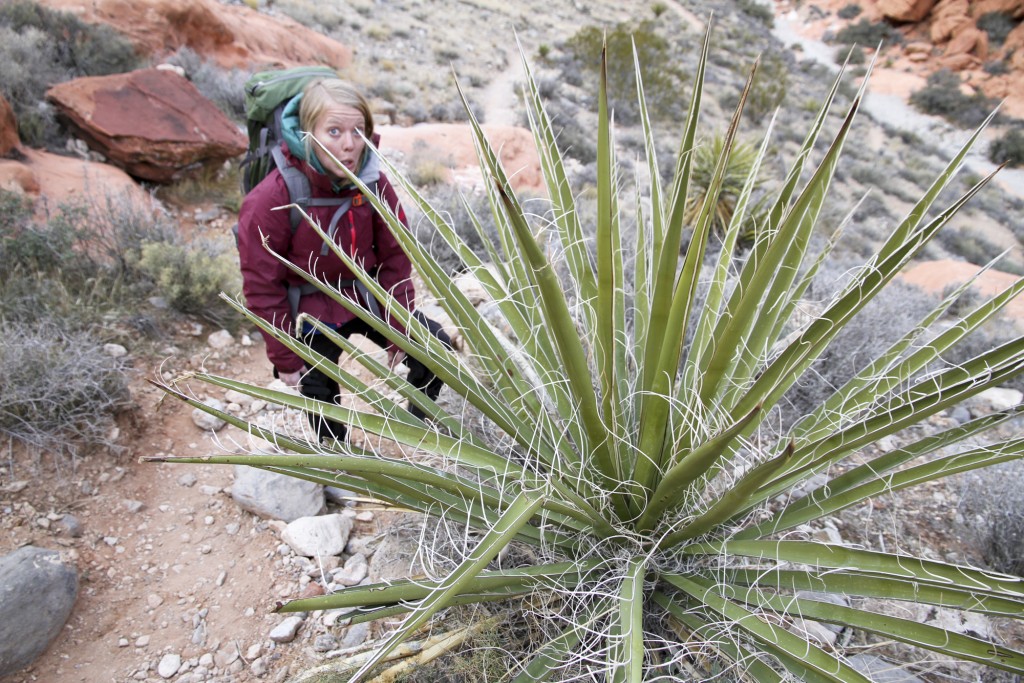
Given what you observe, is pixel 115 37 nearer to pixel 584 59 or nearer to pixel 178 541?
pixel 178 541

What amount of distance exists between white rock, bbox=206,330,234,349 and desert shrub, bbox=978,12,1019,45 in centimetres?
3087

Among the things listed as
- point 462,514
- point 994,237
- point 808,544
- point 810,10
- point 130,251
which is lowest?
point 994,237

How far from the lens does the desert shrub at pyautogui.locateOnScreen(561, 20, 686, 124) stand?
1241 centimetres

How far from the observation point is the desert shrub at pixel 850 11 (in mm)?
28250

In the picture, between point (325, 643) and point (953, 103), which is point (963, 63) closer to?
point (953, 103)

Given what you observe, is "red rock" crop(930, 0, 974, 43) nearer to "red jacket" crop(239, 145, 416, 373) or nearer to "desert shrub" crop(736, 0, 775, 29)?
"desert shrub" crop(736, 0, 775, 29)

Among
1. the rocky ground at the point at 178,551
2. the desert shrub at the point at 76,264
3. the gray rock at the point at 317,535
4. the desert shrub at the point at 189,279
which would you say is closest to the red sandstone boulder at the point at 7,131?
the desert shrub at the point at 76,264

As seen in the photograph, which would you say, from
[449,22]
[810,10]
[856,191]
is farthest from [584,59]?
[810,10]

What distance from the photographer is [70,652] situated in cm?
199

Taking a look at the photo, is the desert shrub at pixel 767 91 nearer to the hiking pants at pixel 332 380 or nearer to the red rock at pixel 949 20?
the red rock at pixel 949 20

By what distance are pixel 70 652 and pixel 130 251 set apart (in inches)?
100

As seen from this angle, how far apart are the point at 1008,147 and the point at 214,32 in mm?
21404

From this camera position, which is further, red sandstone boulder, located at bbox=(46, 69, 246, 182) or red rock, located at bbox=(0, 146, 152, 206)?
red sandstone boulder, located at bbox=(46, 69, 246, 182)

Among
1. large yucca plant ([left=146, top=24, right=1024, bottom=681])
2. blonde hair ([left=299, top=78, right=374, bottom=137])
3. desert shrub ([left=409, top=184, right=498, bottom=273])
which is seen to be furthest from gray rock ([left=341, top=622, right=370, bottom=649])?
desert shrub ([left=409, top=184, right=498, bottom=273])
